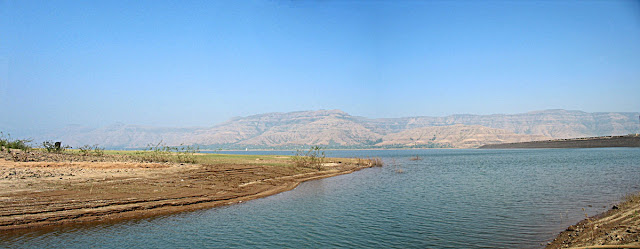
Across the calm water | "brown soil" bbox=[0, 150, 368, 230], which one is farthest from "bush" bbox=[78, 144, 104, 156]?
the calm water

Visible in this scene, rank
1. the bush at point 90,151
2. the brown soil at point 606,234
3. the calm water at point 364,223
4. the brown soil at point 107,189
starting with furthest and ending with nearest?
the bush at point 90,151 < the brown soil at point 107,189 < the calm water at point 364,223 < the brown soil at point 606,234

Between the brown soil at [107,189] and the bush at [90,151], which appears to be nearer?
the brown soil at [107,189]

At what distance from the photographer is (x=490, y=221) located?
50.7 feet

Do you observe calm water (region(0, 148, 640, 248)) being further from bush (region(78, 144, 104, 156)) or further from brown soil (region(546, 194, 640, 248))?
bush (region(78, 144, 104, 156))

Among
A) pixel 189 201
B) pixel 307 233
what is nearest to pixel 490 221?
pixel 307 233

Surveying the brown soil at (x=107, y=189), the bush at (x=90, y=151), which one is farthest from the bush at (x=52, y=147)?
the brown soil at (x=107, y=189)

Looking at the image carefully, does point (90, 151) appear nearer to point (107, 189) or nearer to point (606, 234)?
point (107, 189)

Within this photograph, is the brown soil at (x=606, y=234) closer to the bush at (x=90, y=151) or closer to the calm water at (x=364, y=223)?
the calm water at (x=364, y=223)

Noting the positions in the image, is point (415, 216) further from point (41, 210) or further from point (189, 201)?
point (41, 210)

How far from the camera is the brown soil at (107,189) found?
47.1 ft

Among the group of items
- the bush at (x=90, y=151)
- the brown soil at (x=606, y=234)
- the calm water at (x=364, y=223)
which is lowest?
the calm water at (x=364, y=223)

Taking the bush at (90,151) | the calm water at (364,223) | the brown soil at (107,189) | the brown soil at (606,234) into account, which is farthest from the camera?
the bush at (90,151)

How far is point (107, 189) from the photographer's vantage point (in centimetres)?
1806

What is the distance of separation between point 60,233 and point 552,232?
17.8 m
